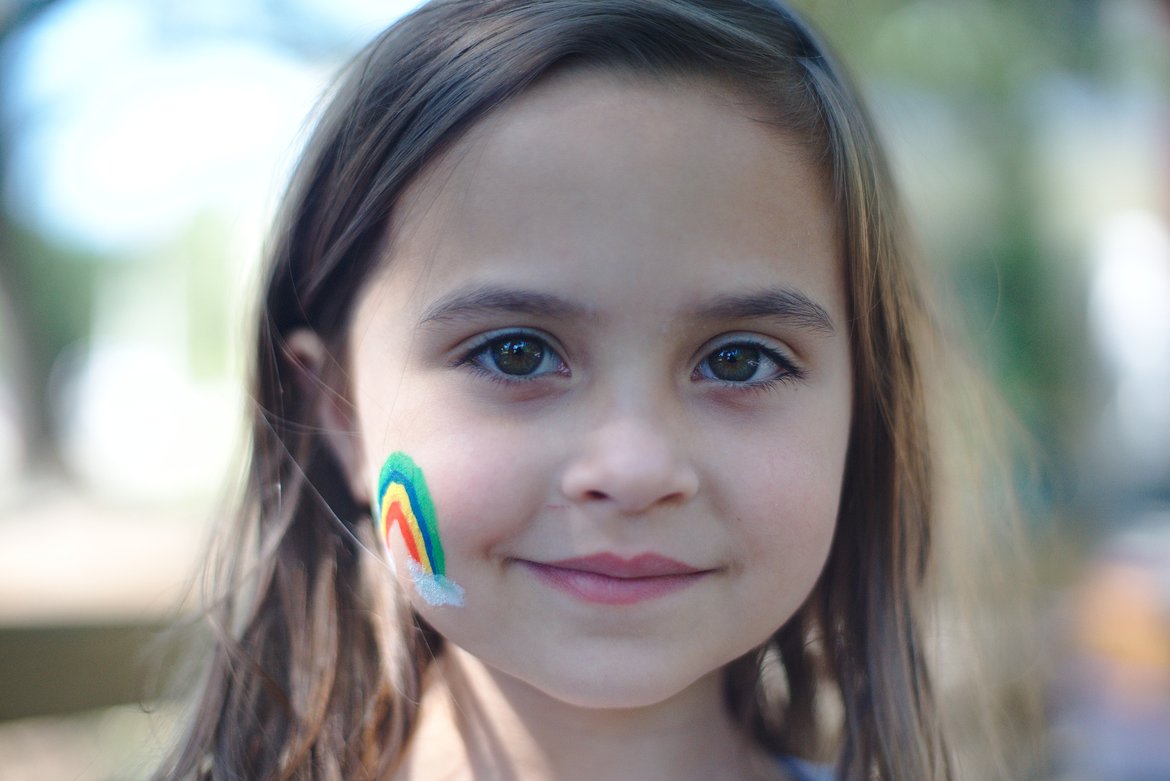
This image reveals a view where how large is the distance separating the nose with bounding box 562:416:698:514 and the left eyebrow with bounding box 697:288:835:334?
149 mm

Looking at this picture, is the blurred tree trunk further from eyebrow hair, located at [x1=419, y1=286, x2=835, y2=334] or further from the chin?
the chin

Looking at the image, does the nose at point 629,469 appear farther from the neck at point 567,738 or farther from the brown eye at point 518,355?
the neck at point 567,738

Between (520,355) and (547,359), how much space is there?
0.10 ft

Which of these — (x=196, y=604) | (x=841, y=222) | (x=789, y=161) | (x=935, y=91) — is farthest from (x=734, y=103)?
(x=935, y=91)

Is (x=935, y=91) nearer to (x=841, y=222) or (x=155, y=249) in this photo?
(x=841, y=222)

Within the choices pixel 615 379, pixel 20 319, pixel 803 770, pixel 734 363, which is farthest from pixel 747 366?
pixel 20 319

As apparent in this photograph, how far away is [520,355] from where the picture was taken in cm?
Answer: 112

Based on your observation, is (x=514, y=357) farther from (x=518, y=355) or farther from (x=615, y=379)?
(x=615, y=379)

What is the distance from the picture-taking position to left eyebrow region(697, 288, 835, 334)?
110 centimetres

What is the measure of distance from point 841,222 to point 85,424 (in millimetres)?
8003

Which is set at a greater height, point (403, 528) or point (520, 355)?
point (520, 355)

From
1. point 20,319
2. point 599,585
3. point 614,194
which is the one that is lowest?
point 599,585

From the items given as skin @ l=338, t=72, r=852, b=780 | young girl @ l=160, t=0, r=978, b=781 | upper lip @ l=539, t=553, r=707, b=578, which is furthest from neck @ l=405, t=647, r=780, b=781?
upper lip @ l=539, t=553, r=707, b=578

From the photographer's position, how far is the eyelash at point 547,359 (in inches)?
43.6
